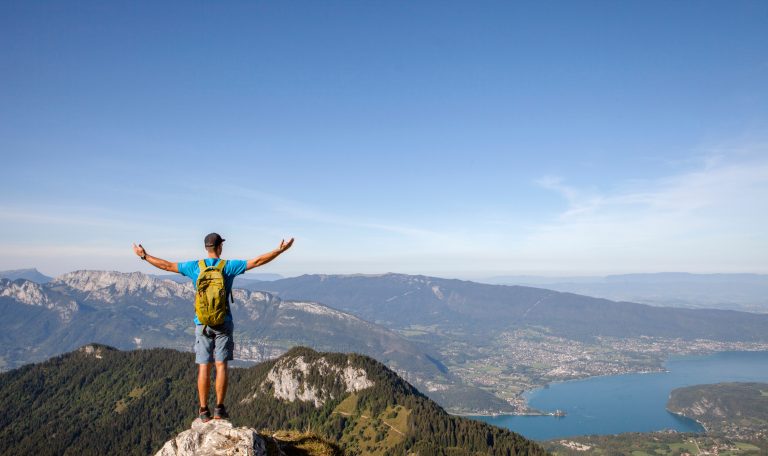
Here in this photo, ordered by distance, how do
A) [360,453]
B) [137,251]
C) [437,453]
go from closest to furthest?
1. [137,251]
2. [437,453]
3. [360,453]

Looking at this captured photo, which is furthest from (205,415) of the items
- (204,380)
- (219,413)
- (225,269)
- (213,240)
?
(213,240)

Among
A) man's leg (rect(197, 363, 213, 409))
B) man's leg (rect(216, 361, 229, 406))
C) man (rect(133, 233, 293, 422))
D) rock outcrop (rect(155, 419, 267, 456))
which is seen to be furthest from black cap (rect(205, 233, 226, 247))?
rock outcrop (rect(155, 419, 267, 456))

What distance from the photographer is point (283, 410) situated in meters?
197

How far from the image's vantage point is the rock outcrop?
45.0 feet

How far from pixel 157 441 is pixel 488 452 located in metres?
152

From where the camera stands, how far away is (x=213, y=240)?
45.8 feet

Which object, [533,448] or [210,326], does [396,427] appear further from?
[210,326]

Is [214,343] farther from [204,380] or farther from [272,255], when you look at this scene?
[272,255]

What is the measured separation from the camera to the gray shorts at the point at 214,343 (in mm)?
13594

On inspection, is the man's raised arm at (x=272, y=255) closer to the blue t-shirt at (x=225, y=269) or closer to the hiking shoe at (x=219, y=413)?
the blue t-shirt at (x=225, y=269)

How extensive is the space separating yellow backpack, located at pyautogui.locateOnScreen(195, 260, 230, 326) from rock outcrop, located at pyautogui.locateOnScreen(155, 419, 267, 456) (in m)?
3.84

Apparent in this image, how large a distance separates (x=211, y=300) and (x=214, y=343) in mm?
1691

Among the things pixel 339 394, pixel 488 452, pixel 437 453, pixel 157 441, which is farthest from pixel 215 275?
pixel 157 441

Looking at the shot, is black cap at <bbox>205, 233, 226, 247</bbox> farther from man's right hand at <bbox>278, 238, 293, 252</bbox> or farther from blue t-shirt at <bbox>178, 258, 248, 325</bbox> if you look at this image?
man's right hand at <bbox>278, 238, 293, 252</bbox>
